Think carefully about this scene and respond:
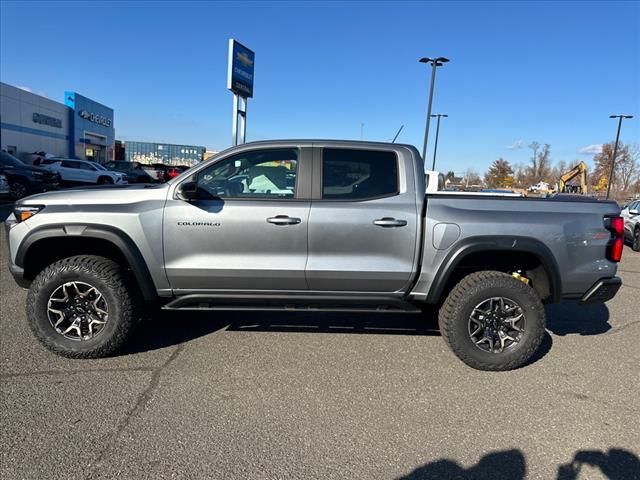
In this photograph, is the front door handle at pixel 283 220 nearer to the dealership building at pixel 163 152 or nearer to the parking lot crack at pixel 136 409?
the parking lot crack at pixel 136 409

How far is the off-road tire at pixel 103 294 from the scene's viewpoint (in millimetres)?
3754

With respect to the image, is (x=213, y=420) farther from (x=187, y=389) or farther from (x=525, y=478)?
(x=525, y=478)

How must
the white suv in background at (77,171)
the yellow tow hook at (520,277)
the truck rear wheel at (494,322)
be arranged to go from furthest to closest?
1. the white suv in background at (77,171)
2. the yellow tow hook at (520,277)
3. the truck rear wheel at (494,322)

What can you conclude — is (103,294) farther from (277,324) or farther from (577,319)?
(577,319)

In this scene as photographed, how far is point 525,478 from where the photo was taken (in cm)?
253

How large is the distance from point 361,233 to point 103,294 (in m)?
2.24

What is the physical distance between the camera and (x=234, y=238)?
12.4ft

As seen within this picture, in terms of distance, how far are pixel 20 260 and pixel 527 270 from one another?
4504 mm

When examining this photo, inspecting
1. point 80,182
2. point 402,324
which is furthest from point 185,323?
point 80,182

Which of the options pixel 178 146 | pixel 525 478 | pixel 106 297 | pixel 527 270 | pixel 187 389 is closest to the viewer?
pixel 525 478

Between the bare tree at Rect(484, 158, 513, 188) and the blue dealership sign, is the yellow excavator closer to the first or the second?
the blue dealership sign

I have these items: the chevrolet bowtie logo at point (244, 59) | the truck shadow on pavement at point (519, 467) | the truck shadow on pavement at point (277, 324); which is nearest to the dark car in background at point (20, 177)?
the chevrolet bowtie logo at point (244, 59)

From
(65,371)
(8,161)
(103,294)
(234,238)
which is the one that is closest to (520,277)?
(234,238)

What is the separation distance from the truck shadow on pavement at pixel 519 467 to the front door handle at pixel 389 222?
1.83 metres
